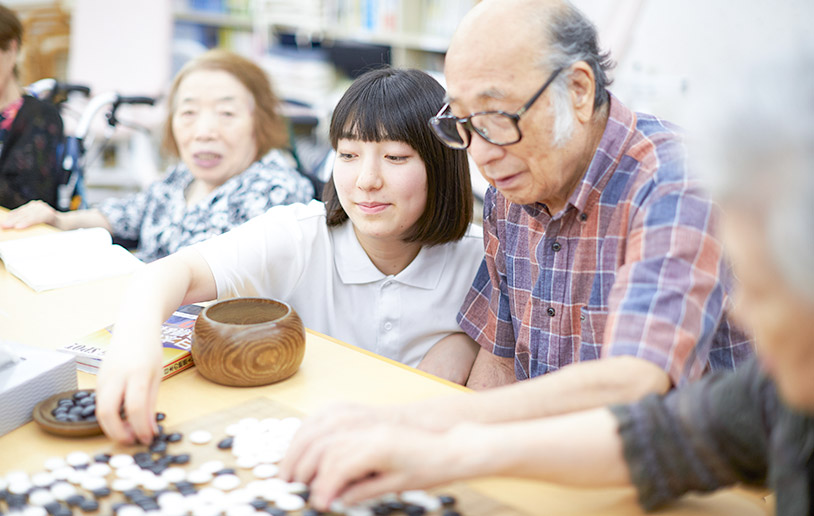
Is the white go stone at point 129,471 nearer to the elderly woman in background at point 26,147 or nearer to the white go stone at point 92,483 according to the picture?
the white go stone at point 92,483

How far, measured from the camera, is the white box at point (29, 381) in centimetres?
100

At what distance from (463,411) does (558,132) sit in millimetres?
542

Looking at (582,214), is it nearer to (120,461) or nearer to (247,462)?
(247,462)

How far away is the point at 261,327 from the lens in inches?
44.2

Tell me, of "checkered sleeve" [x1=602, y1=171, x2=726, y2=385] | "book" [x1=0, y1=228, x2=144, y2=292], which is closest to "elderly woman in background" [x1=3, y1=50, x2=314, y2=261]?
"book" [x1=0, y1=228, x2=144, y2=292]

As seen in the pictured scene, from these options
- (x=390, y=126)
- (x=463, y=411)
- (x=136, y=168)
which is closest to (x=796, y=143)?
(x=463, y=411)

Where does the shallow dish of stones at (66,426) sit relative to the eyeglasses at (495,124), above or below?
below

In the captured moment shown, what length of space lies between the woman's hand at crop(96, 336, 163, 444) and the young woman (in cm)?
33

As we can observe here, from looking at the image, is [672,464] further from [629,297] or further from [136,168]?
[136,168]

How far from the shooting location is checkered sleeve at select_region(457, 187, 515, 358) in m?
1.55

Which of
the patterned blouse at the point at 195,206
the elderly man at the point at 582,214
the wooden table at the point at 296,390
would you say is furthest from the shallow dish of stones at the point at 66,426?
the patterned blouse at the point at 195,206

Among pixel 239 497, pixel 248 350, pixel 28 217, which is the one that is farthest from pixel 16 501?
pixel 28 217

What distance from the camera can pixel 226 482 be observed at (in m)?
0.87

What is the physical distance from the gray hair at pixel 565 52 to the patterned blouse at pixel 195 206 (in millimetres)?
1166
